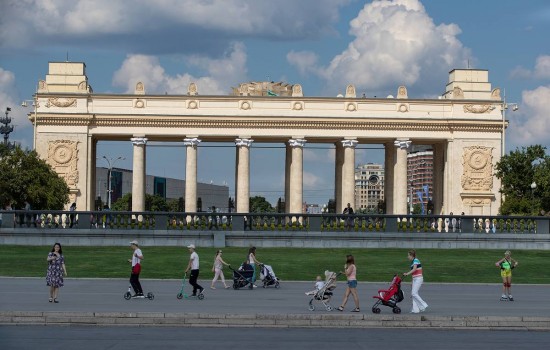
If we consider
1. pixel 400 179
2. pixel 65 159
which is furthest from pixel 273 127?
pixel 65 159

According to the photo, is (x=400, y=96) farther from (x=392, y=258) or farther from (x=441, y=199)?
(x=392, y=258)

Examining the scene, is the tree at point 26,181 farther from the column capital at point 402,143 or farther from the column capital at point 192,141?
the column capital at point 402,143

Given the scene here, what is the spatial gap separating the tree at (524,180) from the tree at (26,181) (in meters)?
36.0

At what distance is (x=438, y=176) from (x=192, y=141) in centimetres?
2506

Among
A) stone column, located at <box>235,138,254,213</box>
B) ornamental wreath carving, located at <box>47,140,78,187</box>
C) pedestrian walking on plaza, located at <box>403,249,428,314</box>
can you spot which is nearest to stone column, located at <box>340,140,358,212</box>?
stone column, located at <box>235,138,254,213</box>

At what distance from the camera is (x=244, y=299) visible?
3719 centimetres

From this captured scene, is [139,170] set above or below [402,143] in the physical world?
below

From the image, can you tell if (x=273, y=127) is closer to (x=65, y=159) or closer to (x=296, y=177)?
(x=296, y=177)

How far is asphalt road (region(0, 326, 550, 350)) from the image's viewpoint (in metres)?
25.5

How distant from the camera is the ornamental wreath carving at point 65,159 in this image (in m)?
105

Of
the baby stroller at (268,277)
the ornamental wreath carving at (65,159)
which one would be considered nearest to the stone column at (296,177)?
the ornamental wreath carving at (65,159)

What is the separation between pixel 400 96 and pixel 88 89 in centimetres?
2941

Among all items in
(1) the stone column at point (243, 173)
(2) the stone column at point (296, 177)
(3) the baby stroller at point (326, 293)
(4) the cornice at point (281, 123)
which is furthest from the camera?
(1) the stone column at point (243, 173)

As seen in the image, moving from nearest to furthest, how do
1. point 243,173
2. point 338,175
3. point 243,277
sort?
1. point 243,277
2. point 243,173
3. point 338,175
